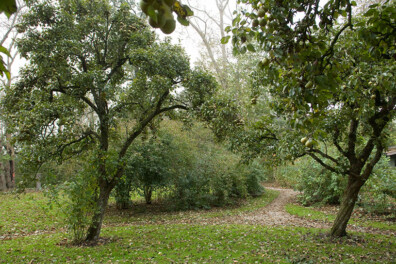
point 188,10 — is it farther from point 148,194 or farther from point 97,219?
point 148,194

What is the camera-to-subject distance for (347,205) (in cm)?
626

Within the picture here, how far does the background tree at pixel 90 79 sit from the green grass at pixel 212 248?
1.05 metres

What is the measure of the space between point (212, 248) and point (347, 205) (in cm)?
336

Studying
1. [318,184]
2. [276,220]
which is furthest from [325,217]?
[318,184]

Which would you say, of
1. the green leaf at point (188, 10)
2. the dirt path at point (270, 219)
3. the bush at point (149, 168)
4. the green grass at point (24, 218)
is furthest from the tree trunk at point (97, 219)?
the green leaf at point (188, 10)

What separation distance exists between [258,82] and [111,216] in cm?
838

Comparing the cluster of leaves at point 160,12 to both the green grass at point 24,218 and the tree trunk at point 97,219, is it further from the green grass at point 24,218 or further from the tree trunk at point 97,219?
the green grass at point 24,218

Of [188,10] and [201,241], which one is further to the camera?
[201,241]

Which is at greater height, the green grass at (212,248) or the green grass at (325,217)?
the green grass at (212,248)

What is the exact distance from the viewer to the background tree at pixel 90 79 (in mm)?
5844

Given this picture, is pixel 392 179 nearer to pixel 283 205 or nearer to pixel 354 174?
pixel 354 174

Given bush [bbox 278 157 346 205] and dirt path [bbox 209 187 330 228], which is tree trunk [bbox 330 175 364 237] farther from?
bush [bbox 278 157 346 205]

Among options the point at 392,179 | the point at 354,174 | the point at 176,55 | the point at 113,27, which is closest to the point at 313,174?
the point at 392,179

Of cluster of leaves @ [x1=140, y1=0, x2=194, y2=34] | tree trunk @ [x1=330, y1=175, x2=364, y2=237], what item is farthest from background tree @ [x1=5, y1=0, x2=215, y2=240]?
cluster of leaves @ [x1=140, y1=0, x2=194, y2=34]
